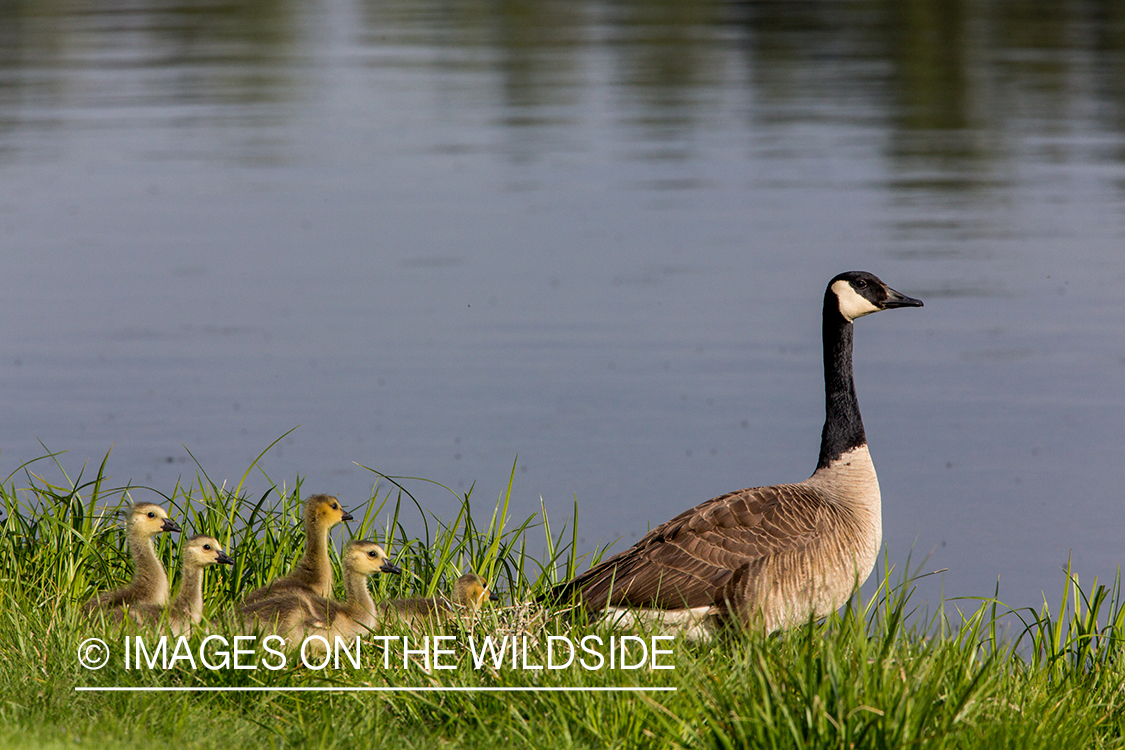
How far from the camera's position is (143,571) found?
6293 mm

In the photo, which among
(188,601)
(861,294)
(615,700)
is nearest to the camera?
(615,700)

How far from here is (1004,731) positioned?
467 centimetres

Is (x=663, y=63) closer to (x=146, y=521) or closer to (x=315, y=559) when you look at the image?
(x=315, y=559)

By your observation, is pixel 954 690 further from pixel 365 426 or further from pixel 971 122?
pixel 971 122

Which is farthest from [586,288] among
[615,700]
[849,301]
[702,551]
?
[615,700]

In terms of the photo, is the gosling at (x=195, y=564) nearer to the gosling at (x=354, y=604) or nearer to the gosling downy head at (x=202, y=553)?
the gosling downy head at (x=202, y=553)

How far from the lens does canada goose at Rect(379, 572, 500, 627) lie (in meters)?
6.03

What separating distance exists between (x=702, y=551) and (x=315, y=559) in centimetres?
171

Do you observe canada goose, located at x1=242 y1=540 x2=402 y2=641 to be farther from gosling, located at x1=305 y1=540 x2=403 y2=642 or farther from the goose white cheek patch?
the goose white cheek patch

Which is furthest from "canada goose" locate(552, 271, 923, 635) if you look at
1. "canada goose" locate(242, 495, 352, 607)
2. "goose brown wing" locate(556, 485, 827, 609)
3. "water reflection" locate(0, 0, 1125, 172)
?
"water reflection" locate(0, 0, 1125, 172)

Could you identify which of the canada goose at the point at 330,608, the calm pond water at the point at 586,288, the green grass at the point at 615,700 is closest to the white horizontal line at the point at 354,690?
the green grass at the point at 615,700

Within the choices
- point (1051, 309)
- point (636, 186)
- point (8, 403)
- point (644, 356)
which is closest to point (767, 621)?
point (644, 356)

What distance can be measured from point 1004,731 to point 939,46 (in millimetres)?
34671

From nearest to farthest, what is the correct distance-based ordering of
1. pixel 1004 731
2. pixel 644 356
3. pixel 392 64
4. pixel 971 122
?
pixel 1004 731
pixel 644 356
pixel 971 122
pixel 392 64
